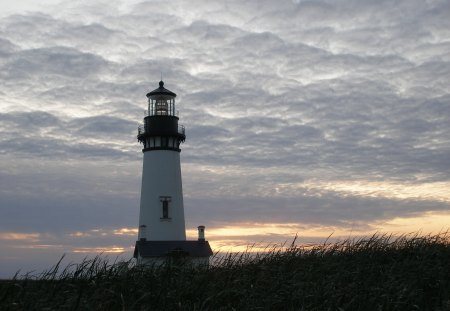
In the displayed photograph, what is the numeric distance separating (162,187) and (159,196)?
1.82 ft

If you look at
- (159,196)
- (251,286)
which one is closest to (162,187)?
(159,196)

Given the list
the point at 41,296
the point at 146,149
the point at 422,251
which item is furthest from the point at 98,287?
the point at 146,149

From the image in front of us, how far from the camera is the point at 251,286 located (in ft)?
30.5

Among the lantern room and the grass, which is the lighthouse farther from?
the grass

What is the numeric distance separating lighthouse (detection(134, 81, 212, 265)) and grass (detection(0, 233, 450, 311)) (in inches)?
902

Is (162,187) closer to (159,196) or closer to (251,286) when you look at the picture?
(159,196)

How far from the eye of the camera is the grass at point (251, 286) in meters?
8.32

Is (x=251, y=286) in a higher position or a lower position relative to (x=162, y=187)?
lower

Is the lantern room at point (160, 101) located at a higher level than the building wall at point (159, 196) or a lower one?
higher

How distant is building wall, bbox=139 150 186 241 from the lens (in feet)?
111

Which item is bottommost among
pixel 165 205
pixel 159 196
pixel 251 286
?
pixel 251 286

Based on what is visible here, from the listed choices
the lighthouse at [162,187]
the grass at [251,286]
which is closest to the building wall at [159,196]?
the lighthouse at [162,187]

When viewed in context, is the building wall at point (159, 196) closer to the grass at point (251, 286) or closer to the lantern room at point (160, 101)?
the lantern room at point (160, 101)

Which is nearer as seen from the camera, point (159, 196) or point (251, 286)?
point (251, 286)
